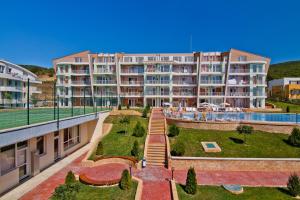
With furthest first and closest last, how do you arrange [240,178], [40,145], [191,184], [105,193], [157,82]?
[157,82] → [40,145] → [240,178] → [191,184] → [105,193]

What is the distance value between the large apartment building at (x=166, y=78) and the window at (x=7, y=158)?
4006 cm

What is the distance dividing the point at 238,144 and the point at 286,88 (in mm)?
58455

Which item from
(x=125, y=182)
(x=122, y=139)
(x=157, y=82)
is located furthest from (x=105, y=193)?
(x=157, y=82)

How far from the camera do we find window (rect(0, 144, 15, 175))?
13242 mm

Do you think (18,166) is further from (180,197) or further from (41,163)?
(180,197)

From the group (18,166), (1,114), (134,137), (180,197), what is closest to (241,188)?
(180,197)

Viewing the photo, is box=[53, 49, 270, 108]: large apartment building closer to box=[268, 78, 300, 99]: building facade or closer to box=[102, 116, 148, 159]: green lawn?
box=[268, 78, 300, 99]: building facade

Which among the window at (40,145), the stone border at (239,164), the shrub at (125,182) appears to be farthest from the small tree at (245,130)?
the window at (40,145)

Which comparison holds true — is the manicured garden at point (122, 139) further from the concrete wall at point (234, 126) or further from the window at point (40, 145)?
the concrete wall at point (234, 126)

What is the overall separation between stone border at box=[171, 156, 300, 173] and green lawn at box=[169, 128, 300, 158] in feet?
3.80

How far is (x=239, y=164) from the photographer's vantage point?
1814 centimetres

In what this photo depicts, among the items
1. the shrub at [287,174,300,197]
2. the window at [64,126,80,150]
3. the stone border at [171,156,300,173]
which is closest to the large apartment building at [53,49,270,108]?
the window at [64,126,80,150]

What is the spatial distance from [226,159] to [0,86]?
4484 cm

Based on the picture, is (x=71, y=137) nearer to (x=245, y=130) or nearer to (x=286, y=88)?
(x=245, y=130)
